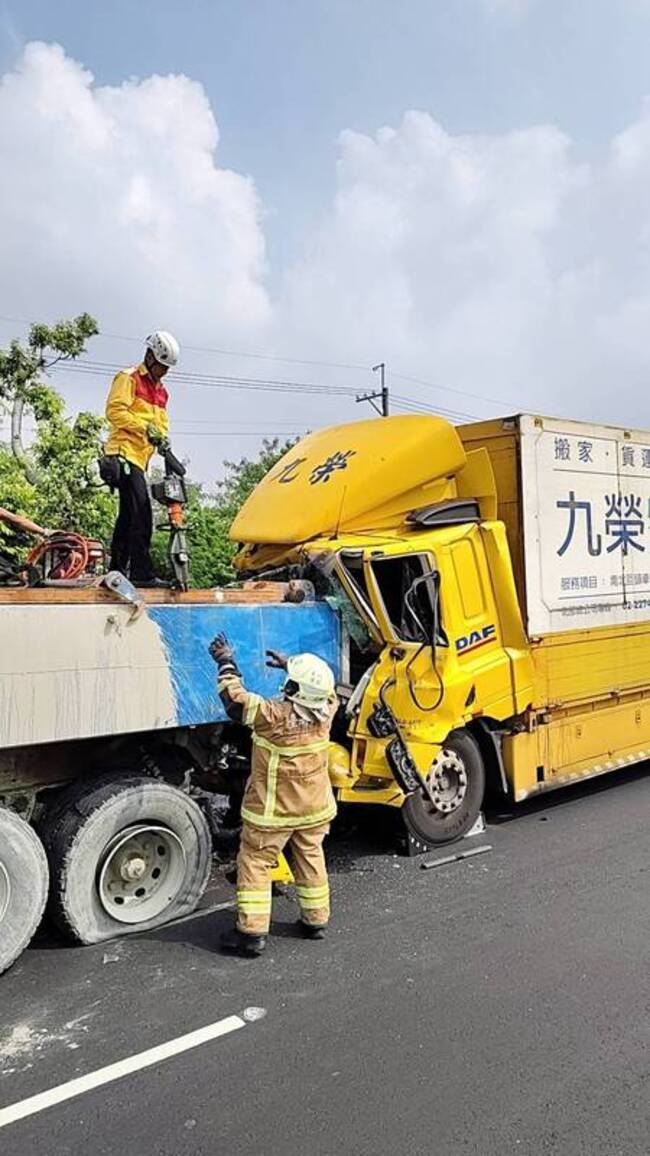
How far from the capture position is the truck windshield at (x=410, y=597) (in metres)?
5.49

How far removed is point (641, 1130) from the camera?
2.78 meters

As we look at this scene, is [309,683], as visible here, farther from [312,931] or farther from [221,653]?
[312,931]

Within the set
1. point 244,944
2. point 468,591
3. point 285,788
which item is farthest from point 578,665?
point 244,944

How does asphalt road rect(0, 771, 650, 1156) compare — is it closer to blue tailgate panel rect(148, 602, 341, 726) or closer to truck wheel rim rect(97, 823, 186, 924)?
truck wheel rim rect(97, 823, 186, 924)

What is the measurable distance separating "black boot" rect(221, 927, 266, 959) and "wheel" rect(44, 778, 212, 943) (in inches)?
18.4

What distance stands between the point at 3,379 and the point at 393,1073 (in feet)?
42.8

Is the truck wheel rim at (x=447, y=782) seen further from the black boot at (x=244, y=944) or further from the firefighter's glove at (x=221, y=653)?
the firefighter's glove at (x=221, y=653)

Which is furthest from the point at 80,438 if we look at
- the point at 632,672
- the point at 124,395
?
the point at 632,672

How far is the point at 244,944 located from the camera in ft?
13.5

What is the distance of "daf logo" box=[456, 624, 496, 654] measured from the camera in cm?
570

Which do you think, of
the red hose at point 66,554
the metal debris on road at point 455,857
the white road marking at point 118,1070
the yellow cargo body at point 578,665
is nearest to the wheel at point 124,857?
the white road marking at point 118,1070

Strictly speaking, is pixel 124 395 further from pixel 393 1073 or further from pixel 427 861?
pixel 393 1073

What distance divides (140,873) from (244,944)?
67 cm

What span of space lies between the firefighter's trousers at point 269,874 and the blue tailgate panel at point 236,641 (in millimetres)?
670
